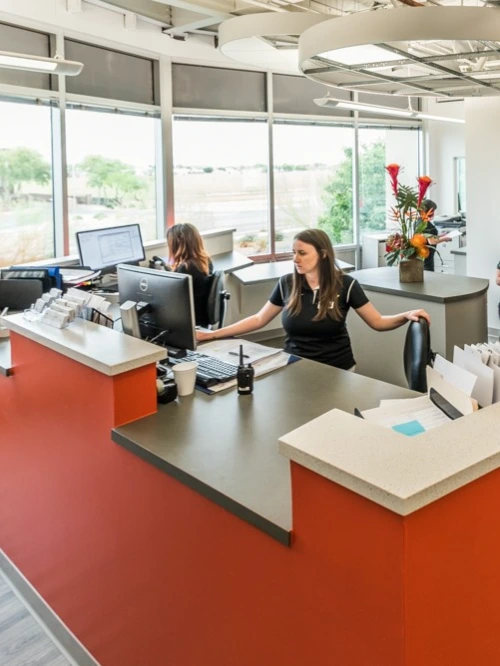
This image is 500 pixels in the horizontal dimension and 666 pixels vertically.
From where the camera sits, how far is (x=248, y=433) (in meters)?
1.82

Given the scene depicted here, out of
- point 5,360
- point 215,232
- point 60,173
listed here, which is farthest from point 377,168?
point 5,360

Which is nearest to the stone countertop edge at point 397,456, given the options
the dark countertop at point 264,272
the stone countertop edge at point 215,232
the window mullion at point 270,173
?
the dark countertop at point 264,272

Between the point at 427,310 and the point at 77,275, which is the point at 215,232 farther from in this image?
the point at 427,310

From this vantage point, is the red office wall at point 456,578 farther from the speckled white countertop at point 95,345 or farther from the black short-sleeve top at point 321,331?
the black short-sleeve top at point 321,331

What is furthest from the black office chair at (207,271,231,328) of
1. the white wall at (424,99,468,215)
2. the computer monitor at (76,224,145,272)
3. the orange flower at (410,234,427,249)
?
the white wall at (424,99,468,215)

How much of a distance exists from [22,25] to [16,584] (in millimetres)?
4112

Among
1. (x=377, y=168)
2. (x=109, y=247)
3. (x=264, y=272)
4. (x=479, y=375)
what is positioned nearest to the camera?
(x=479, y=375)

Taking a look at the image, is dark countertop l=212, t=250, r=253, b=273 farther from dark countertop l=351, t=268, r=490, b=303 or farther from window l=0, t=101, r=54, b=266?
window l=0, t=101, r=54, b=266

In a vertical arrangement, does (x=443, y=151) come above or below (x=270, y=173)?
above

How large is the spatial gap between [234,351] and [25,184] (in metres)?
3.18

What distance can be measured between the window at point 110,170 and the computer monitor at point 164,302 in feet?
9.73

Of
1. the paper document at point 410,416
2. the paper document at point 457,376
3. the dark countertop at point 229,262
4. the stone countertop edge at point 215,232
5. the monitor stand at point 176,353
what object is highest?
the stone countertop edge at point 215,232

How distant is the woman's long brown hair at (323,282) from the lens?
9.30 feet

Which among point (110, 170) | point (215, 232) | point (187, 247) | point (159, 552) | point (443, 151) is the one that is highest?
point (443, 151)
